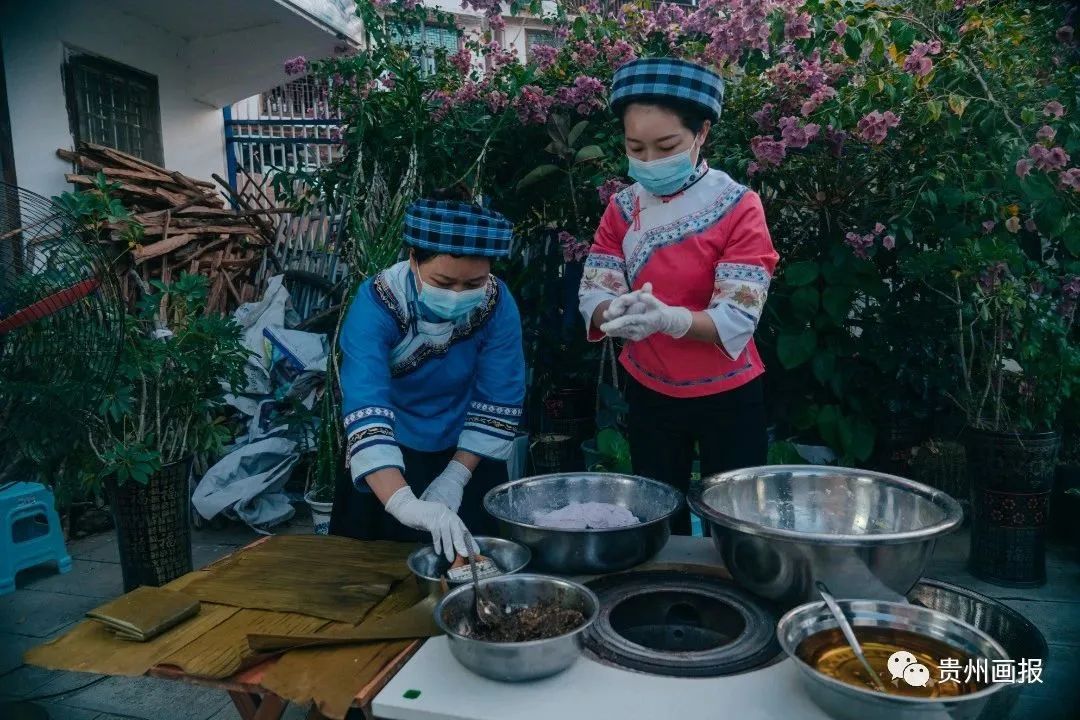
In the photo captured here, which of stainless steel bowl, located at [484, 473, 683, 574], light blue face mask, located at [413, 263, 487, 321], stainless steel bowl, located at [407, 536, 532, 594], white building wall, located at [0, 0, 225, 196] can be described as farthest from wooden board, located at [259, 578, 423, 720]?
white building wall, located at [0, 0, 225, 196]

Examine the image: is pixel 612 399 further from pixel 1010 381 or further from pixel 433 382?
pixel 433 382

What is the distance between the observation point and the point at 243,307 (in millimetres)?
5898

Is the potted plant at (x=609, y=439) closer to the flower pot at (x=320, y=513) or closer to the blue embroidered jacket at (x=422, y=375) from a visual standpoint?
the flower pot at (x=320, y=513)

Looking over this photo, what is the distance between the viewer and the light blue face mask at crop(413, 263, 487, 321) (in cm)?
201

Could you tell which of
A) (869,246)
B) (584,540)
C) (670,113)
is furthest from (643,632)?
(869,246)

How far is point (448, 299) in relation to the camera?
6.59 feet

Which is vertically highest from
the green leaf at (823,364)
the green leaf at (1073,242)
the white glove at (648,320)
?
the green leaf at (1073,242)

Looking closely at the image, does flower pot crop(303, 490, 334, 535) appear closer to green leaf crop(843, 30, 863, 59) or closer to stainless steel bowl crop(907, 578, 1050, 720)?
stainless steel bowl crop(907, 578, 1050, 720)

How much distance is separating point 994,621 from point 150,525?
3.49 meters

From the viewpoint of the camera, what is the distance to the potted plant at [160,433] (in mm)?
3518

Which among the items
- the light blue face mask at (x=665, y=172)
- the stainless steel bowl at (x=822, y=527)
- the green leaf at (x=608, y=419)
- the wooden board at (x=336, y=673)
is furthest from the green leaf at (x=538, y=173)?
the wooden board at (x=336, y=673)

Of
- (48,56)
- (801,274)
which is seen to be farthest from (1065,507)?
(48,56)

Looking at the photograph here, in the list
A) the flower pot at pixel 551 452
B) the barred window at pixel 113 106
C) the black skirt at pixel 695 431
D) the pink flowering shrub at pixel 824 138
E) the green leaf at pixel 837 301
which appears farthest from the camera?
the barred window at pixel 113 106

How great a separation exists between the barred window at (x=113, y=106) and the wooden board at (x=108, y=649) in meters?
5.12
